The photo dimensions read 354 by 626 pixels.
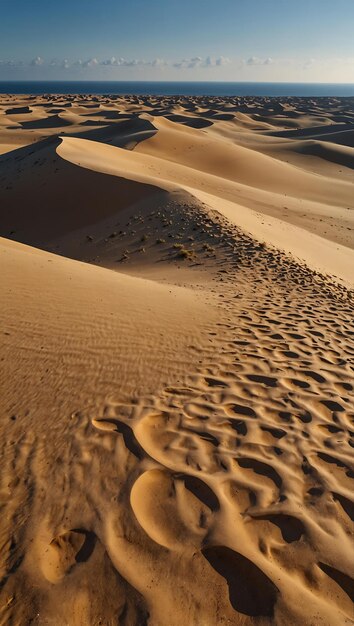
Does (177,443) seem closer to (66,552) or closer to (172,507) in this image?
(172,507)

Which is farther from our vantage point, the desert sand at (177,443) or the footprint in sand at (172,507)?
the footprint in sand at (172,507)

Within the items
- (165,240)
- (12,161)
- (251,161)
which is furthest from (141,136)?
(165,240)

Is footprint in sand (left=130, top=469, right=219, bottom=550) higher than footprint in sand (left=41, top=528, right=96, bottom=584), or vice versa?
footprint in sand (left=41, top=528, right=96, bottom=584)

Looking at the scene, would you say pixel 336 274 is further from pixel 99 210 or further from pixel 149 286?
pixel 99 210

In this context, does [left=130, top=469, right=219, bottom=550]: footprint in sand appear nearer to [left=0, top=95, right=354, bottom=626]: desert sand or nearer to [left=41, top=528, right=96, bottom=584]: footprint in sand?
[left=0, top=95, right=354, bottom=626]: desert sand

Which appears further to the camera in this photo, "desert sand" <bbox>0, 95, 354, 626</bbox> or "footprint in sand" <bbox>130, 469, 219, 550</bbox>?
"footprint in sand" <bbox>130, 469, 219, 550</bbox>

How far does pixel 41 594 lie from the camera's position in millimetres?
2598

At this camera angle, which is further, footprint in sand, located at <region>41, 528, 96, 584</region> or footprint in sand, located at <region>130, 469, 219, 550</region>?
footprint in sand, located at <region>130, 469, 219, 550</region>

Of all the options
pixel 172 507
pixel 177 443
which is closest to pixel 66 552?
pixel 172 507

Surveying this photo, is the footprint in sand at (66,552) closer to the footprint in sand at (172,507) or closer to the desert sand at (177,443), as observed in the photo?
the desert sand at (177,443)

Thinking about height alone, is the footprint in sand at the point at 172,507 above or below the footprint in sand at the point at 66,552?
below

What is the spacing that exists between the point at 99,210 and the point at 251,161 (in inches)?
731

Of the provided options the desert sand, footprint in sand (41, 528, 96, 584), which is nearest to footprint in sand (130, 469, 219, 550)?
the desert sand

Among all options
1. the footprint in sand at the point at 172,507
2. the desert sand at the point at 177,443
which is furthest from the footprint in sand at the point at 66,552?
the footprint in sand at the point at 172,507
